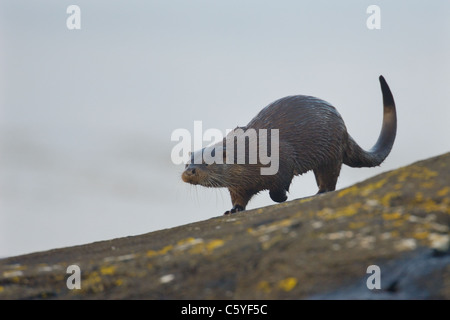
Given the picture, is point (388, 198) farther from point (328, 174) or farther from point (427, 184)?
point (328, 174)

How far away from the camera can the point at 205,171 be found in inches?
467

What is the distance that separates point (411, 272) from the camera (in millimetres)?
4695

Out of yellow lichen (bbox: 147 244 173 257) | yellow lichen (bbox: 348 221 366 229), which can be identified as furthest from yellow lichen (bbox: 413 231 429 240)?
yellow lichen (bbox: 147 244 173 257)

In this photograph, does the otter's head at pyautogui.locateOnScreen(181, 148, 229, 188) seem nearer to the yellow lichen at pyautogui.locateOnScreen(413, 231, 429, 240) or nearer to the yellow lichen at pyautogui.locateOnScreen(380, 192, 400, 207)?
the yellow lichen at pyautogui.locateOnScreen(380, 192, 400, 207)

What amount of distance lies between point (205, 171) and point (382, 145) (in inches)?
163

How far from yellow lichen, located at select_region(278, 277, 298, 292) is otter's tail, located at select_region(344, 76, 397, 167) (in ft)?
28.3

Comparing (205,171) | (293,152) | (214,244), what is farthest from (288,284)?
(293,152)

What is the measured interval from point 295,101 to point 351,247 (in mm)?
8095

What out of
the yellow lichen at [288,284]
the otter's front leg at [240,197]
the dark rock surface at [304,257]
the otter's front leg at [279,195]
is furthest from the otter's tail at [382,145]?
the yellow lichen at [288,284]

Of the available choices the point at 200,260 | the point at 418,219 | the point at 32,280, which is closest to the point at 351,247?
the point at 418,219

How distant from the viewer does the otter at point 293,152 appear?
12.1 metres

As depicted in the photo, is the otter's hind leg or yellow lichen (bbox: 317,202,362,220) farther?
the otter's hind leg

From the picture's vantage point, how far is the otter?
478 inches
